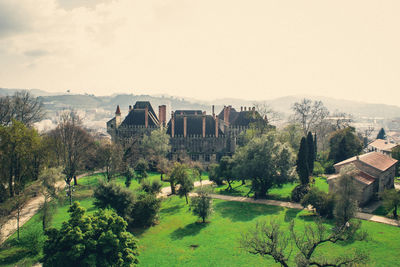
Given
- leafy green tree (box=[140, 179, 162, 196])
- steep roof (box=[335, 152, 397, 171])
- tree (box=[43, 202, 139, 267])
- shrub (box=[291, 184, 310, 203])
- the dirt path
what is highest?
steep roof (box=[335, 152, 397, 171])

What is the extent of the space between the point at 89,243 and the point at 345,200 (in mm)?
21210

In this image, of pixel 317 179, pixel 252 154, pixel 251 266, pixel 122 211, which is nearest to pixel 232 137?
pixel 317 179

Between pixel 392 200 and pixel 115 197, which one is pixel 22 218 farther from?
pixel 392 200

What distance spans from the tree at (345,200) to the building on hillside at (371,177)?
16.9 feet

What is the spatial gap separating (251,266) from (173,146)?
44.6m

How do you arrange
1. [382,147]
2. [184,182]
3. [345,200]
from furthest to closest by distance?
[382,147]
[184,182]
[345,200]

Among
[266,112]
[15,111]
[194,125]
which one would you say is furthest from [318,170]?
[15,111]

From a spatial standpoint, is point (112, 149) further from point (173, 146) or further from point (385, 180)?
point (385, 180)

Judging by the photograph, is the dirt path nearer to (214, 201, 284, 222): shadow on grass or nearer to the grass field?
the grass field

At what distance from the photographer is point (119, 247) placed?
17844 mm

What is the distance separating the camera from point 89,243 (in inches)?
667

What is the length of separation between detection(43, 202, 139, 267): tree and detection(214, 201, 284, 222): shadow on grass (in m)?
15.4

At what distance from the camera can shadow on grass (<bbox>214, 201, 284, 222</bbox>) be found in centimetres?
3153

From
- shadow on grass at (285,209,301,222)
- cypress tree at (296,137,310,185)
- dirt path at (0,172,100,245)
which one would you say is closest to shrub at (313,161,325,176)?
cypress tree at (296,137,310,185)
